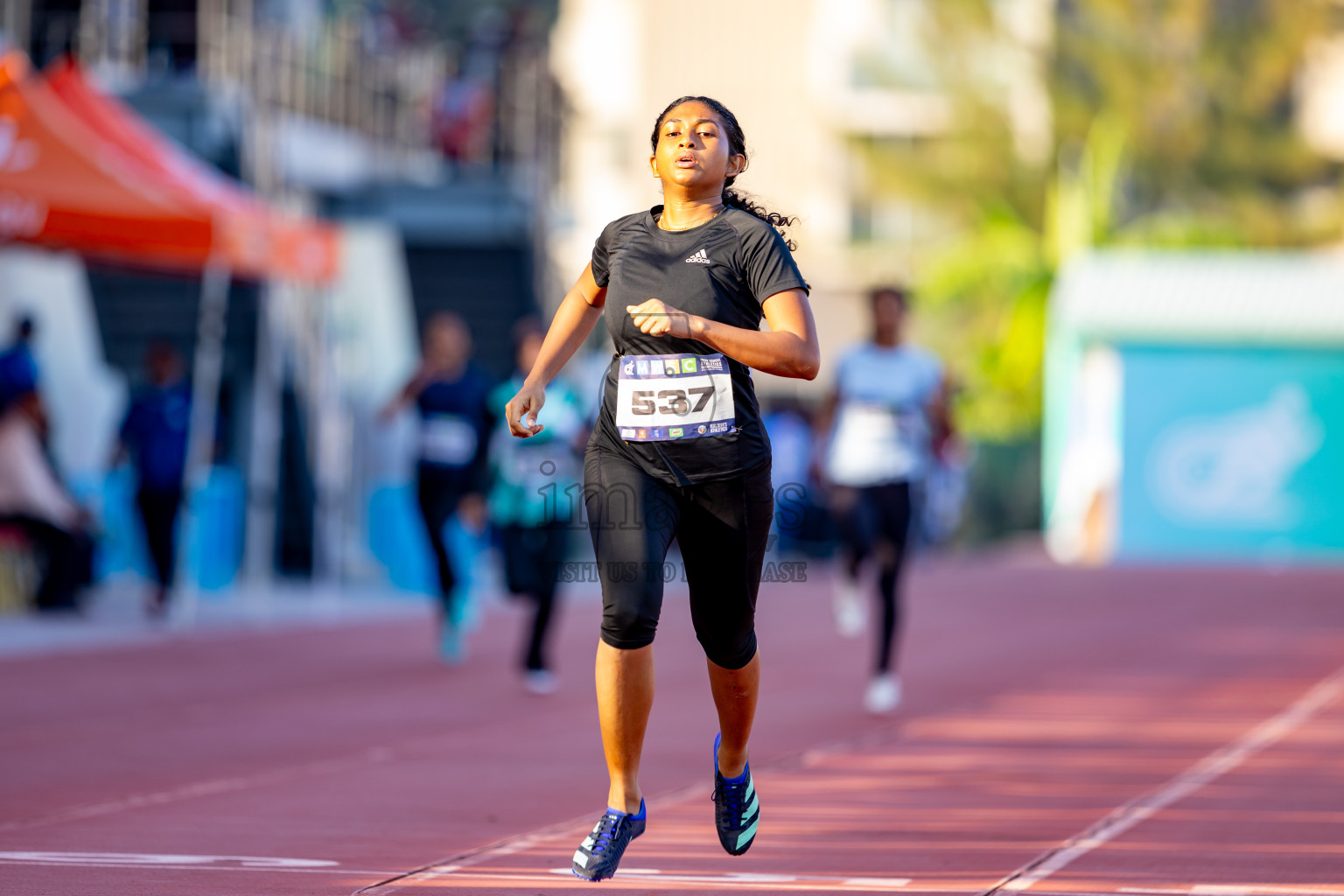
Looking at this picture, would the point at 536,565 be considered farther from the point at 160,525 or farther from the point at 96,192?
the point at 160,525

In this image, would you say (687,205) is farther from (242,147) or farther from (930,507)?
(930,507)

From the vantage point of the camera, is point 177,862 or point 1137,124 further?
point 1137,124

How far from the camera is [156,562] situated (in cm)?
1498

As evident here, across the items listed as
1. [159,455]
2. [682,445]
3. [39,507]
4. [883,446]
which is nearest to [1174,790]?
[883,446]

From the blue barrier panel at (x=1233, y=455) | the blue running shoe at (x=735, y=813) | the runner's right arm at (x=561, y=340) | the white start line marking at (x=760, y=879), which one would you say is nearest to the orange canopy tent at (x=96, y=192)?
the runner's right arm at (x=561, y=340)

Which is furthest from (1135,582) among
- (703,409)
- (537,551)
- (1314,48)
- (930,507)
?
(1314,48)

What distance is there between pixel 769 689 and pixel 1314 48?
35.4 meters

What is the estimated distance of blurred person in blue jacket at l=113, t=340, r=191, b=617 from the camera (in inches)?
590

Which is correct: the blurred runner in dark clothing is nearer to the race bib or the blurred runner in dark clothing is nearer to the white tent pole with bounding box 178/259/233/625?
the white tent pole with bounding box 178/259/233/625

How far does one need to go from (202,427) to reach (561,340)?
9.66 metres

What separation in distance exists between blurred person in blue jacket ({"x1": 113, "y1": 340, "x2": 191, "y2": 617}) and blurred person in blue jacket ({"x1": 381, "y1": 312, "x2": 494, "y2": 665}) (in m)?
3.00

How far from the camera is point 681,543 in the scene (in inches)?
214

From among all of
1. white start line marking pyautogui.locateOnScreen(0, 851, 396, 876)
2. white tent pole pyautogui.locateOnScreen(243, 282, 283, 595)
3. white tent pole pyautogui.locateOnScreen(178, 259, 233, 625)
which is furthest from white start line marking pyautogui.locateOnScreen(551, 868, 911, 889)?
white tent pole pyautogui.locateOnScreen(243, 282, 283, 595)

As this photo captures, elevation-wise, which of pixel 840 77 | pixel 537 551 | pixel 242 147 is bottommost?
pixel 537 551
